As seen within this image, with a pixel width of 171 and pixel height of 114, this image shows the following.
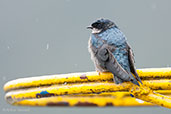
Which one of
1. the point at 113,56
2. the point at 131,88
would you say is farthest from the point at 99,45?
the point at 131,88

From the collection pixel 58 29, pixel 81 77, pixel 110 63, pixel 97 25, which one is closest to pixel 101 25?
pixel 97 25

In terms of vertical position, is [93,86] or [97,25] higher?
[97,25]

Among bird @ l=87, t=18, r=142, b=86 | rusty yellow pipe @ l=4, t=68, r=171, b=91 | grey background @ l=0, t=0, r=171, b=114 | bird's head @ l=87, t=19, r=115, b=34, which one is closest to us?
rusty yellow pipe @ l=4, t=68, r=171, b=91

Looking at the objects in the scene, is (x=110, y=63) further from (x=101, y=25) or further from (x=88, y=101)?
(x=101, y=25)

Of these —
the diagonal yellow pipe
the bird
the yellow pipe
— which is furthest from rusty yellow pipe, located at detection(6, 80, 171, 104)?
the yellow pipe

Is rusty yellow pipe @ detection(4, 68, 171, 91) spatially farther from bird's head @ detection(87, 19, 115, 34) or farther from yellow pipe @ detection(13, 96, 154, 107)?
bird's head @ detection(87, 19, 115, 34)

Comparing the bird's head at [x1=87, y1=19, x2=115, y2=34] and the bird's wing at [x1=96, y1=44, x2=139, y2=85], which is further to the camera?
the bird's head at [x1=87, y1=19, x2=115, y2=34]

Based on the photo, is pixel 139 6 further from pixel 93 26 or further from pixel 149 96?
pixel 149 96
